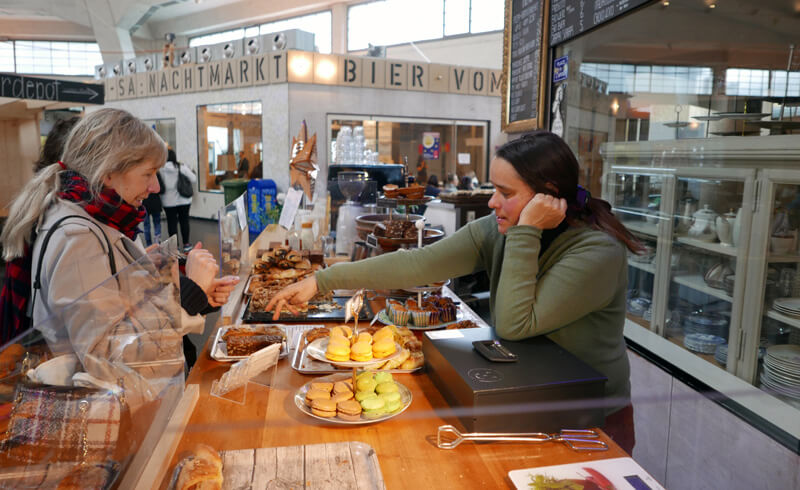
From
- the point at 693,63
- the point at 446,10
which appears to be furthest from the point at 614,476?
the point at 446,10

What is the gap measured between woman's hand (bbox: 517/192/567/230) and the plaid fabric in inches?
48.7

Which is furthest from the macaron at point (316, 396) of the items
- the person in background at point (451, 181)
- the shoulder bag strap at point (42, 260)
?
the person in background at point (451, 181)

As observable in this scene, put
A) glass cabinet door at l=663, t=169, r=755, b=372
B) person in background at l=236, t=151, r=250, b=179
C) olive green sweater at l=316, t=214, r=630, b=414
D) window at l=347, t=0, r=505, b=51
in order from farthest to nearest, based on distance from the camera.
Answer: window at l=347, t=0, r=505, b=51
person in background at l=236, t=151, r=250, b=179
glass cabinet door at l=663, t=169, r=755, b=372
olive green sweater at l=316, t=214, r=630, b=414

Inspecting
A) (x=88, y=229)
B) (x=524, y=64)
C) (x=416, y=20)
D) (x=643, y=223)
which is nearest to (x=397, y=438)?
(x=88, y=229)

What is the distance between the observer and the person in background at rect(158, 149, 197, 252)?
27.7 feet

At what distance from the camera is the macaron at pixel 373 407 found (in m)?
1.36

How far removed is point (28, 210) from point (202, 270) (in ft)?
1.91

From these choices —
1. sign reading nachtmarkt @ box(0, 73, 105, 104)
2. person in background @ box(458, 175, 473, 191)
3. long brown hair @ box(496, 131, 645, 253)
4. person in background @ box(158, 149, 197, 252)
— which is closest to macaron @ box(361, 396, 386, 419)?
long brown hair @ box(496, 131, 645, 253)

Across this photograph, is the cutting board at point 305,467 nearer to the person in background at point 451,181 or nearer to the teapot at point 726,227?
the teapot at point 726,227

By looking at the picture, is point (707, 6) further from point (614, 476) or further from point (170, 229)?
point (170, 229)

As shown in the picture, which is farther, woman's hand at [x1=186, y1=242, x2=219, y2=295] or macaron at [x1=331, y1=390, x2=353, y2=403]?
woman's hand at [x1=186, y1=242, x2=219, y2=295]

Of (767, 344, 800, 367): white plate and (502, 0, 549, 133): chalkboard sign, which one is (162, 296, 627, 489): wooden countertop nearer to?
(767, 344, 800, 367): white plate

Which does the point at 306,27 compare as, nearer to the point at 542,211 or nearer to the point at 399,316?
the point at 399,316

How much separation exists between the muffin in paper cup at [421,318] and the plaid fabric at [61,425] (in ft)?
4.36
